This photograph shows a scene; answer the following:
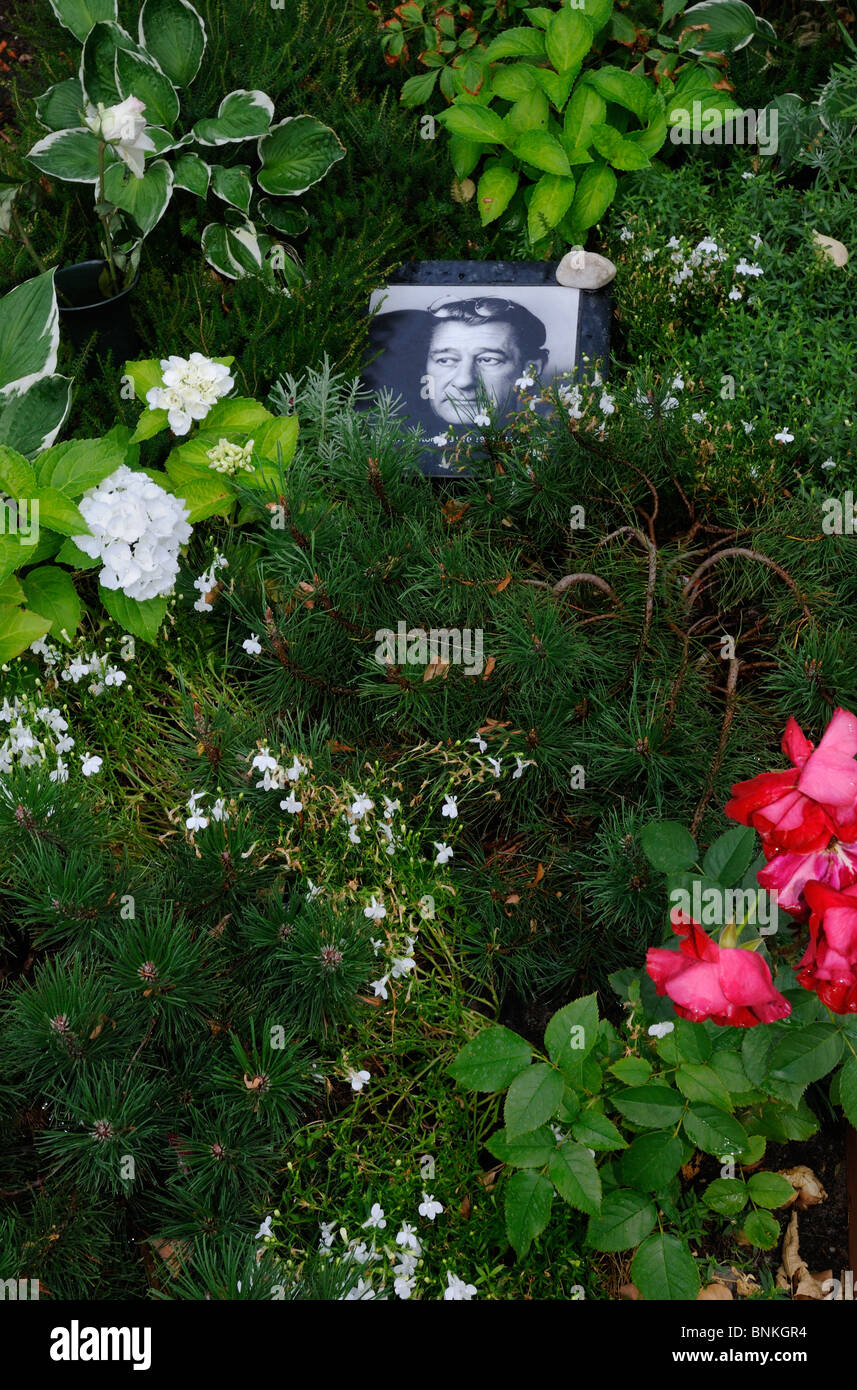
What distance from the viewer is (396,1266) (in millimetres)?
1629

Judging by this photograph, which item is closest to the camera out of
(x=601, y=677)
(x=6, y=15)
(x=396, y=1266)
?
(x=396, y=1266)

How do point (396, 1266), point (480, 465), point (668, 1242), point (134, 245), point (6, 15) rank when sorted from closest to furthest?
point (668, 1242) < point (396, 1266) < point (480, 465) < point (134, 245) < point (6, 15)

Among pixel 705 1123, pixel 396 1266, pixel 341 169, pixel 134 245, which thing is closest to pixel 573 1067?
pixel 705 1123

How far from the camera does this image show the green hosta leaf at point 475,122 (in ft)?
9.49

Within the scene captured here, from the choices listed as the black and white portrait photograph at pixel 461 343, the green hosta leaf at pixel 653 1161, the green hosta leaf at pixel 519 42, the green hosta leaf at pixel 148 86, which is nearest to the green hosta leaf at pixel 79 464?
the black and white portrait photograph at pixel 461 343

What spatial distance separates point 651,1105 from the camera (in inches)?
59.1

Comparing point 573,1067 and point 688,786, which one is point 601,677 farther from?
point 573,1067

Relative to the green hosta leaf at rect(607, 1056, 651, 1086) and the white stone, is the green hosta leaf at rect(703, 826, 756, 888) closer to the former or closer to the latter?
the green hosta leaf at rect(607, 1056, 651, 1086)

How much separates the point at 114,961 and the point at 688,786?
105cm

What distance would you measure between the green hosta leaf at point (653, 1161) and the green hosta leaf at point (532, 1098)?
6.0 inches

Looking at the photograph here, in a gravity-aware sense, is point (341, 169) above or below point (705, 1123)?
above

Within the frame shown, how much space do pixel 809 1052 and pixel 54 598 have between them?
5.59ft

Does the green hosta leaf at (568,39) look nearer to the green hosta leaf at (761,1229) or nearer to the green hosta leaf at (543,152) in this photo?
the green hosta leaf at (543,152)

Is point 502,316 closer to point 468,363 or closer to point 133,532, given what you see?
point 468,363
